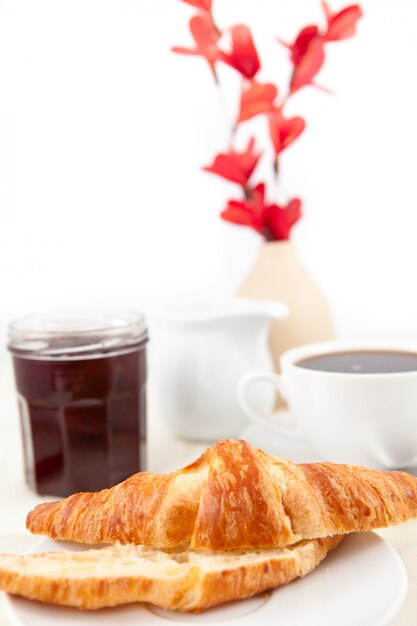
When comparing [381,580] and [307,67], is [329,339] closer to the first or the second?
[307,67]

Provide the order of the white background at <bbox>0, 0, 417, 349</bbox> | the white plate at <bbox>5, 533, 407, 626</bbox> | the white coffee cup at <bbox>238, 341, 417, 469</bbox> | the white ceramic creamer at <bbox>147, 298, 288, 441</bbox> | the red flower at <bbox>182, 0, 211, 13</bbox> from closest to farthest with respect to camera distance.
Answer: the white plate at <bbox>5, 533, 407, 626</bbox>, the white coffee cup at <bbox>238, 341, 417, 469</bbox>, the white ceramic creamer at <bbox>147, 298, 288, 441</bbox>, the red flower at <bbox>182, 0, 211, 13</bbox>, the white background at <bbox>0, 0, 417, 349</bbox>

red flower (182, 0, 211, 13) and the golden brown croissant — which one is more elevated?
red flower (182, 0, 211, 13)

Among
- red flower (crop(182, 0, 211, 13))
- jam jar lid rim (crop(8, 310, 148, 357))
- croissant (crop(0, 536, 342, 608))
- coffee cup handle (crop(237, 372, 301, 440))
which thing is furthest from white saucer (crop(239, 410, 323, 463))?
red flower (crop(182, 0, 211, 13))

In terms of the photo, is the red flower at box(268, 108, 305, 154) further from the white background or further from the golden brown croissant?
the golden brown croissant

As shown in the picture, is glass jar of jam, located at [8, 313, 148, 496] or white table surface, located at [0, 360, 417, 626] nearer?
white table surface, located at [0, 360, 417, 626]

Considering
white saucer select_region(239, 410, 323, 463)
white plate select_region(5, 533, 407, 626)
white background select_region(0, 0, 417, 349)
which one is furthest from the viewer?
white background select_region(0, 0, 417, 349)

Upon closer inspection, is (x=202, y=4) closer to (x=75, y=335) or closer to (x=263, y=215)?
(x=263, y=215)
